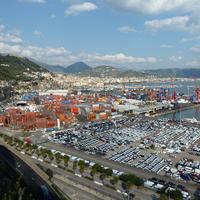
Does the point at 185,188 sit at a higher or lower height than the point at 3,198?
lower

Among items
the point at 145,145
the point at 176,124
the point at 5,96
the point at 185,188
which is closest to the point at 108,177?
the point at 185,188

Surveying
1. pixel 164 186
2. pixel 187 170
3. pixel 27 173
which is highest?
pixel 27 173

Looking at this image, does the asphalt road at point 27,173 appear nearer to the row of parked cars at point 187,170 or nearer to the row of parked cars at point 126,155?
the row of parked cars at point 126,155

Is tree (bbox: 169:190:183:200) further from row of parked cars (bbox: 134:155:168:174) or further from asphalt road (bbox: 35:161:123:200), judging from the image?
row of parked cars (bbox: 134:155:168:174)

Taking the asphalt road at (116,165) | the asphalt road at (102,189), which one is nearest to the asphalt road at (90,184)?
the asphalt road at (102,189)

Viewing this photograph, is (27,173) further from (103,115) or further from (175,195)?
(103,115)

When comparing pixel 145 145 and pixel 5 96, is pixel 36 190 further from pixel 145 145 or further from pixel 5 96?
pixel 5 96

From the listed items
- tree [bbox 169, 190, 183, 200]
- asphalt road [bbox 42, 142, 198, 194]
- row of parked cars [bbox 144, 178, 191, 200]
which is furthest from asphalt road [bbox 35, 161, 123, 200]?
asphalt road [bbox 42, 142, 198, 194]

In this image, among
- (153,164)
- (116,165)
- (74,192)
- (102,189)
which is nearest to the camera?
(74,192)

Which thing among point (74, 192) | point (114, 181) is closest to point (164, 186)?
point (114, 181)
